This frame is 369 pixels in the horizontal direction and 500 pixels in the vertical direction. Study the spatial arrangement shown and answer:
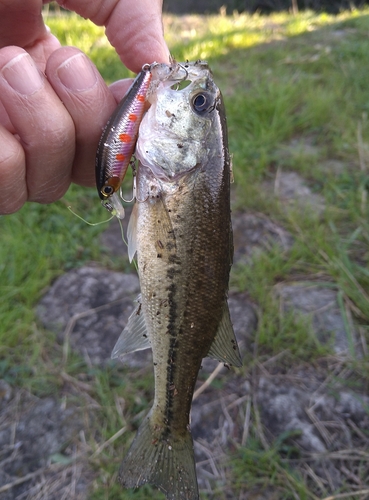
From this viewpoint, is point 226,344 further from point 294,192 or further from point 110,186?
point 294,192

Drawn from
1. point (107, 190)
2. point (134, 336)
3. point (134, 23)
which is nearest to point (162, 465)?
point (134, 336)

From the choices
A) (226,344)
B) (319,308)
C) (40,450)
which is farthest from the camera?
(319,308)

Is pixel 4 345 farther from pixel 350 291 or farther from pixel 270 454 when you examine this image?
pixel 350 291

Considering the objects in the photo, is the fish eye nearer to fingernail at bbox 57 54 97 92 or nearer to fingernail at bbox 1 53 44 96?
fingernail at bbox 57 54 97 92

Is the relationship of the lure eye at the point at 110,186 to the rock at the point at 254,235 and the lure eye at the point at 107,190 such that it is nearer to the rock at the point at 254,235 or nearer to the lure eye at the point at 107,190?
the lure eye at the point at 107,190

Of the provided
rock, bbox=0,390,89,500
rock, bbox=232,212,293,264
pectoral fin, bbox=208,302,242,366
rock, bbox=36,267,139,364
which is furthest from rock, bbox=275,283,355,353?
rock, bbox=0,390,89,500

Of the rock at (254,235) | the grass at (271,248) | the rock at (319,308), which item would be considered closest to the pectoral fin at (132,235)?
the grass at (271,248)
